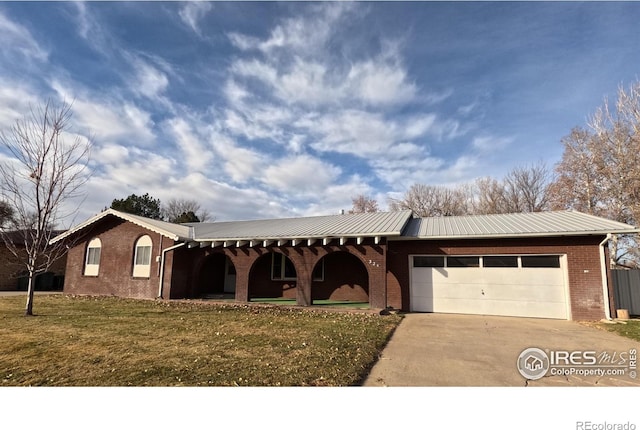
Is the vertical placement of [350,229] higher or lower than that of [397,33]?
lower

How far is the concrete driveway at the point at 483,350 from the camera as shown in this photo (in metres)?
5.00

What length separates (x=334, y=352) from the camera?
20.9 ft

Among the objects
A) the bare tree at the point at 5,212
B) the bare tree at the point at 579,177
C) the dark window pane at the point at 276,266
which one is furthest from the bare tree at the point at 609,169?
the bare tree at the point at 5,212

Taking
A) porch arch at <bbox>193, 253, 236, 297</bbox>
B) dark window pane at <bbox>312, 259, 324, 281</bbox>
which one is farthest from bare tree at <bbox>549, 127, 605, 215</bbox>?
Result: porch arch at <bbox>193, 253, 236, 297</bbox>

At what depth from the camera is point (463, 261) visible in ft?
41.3

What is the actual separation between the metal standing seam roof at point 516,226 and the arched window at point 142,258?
12.4 metres

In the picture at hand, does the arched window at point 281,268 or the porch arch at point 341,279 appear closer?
the porch arch at point 341,279

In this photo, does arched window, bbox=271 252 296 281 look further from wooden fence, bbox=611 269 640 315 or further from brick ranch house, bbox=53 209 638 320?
wooden fence, bbox=611 269 640 315

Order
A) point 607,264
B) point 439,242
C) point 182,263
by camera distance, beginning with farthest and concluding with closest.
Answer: point 182,263 → point 439,242 → point 607,264

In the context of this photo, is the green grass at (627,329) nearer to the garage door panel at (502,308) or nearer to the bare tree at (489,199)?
the garage door panel at (502,308)

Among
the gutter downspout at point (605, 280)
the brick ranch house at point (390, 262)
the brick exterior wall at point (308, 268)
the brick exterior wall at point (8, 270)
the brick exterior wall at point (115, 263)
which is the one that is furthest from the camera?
the brick exterior wall at point (8, 270)

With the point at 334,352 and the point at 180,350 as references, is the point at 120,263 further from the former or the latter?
the point at 334,352
